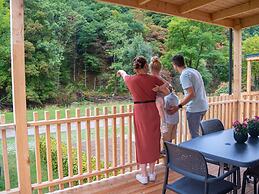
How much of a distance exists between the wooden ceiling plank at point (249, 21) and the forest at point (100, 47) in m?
9.77

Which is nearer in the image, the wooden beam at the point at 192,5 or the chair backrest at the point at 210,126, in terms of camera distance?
the chair backrest at the point at 210,126

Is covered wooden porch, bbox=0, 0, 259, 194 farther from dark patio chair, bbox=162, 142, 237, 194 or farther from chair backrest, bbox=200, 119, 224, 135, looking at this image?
dark patio chair, bbox=162, 142, 237, 194

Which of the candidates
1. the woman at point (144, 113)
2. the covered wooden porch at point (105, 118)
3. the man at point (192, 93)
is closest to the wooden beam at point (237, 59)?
the covered wooden porch at point (105, 118)

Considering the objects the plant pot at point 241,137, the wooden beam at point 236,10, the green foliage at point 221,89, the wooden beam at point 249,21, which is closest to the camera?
the plant pot at point 241,137

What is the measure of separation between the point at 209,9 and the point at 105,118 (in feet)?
8.56

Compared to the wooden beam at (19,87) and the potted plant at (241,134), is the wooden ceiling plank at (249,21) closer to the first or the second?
the potted plant at (241,134)

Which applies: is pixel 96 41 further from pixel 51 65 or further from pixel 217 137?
pixel 217 137

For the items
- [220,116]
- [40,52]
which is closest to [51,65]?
[40,52]

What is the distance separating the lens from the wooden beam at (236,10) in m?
4.14

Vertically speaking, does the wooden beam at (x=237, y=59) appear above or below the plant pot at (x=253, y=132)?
above

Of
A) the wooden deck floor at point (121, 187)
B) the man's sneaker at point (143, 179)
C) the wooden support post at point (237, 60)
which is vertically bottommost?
the wooden deck floor at point (121, 187)

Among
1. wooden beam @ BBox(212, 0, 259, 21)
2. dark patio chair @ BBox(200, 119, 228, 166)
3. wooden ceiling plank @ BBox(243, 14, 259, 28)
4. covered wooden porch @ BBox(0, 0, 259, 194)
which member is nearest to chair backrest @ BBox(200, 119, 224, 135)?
dark patio chair @ BBox(200, 119, 228, 166)

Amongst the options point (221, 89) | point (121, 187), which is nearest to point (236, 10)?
point (121, 187)

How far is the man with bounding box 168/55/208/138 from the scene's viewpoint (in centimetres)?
314
